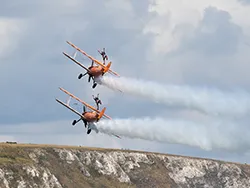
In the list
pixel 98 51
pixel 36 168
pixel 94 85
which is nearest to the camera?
pixel 94 85

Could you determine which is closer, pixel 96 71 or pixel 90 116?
pixel 90 116

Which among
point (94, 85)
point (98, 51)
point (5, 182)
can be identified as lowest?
point (5, 182)

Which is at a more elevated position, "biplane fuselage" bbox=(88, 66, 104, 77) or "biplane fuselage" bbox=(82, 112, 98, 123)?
"biplane fuselage" bbox=(88, 66, 104, 77)

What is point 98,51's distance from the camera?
5906 inches

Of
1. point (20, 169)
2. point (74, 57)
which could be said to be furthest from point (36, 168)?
point (74, 57)

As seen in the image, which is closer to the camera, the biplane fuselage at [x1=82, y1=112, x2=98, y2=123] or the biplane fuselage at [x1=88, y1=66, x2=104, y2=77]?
the biplane fuselage at [x1=82, y1=112, x2=98, y2=123]

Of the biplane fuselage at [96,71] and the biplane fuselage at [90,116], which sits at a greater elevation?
the biplane fuselage at [96,71]

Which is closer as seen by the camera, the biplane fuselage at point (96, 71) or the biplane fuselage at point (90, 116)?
the biplane fuselage at point (90, 116)

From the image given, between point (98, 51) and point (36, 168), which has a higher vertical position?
point (98, 51)

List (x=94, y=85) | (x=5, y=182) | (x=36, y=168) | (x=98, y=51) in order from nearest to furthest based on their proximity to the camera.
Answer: (x=94, y=85) < (x=98, y=51) < (x=5, y=182) < (x=36, y=168)

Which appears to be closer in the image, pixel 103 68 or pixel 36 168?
pixel 103 68

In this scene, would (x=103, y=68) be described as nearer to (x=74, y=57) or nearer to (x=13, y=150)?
(x=74, y=57)

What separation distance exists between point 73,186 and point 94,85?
205 ft

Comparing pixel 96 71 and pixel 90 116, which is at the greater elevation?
pixel 96 71
